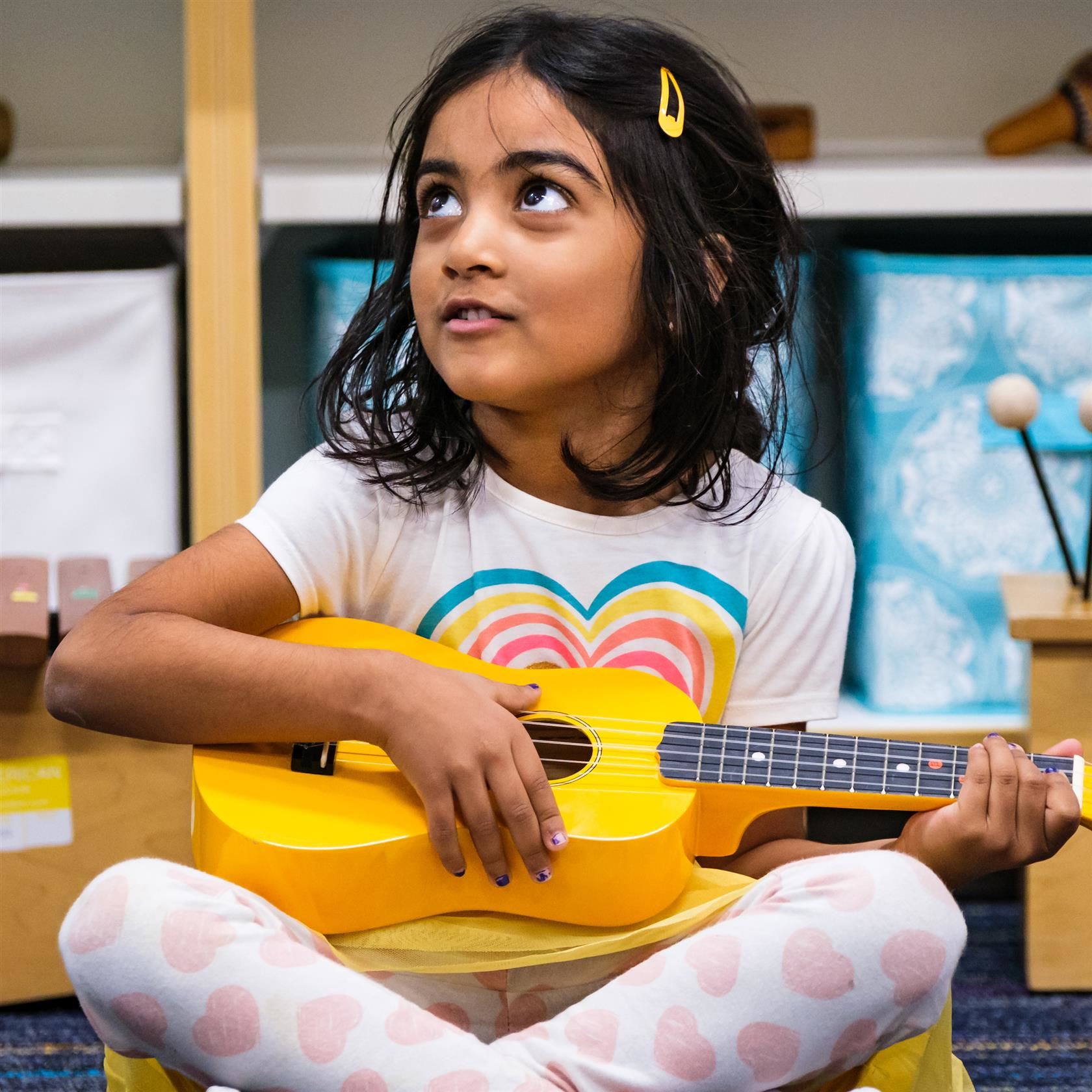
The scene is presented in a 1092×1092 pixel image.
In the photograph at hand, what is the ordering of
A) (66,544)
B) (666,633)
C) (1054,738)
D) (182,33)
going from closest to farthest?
(666,633) → (1054,738) → (66,544) → (182,33)

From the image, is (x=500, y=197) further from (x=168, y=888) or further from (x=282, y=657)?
(x=168, y=888)

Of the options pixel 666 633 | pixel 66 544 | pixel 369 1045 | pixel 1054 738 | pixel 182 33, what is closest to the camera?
pixel 369 1045

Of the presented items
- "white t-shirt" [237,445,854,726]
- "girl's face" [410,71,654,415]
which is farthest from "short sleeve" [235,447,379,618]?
"girl's face" [410,71,654,415]

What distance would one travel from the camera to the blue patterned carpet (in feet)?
3.29

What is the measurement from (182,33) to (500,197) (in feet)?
2.84

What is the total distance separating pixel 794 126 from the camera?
1.36 metres

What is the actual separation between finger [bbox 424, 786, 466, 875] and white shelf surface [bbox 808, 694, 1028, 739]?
641mm

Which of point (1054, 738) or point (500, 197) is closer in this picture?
point (500, 197)

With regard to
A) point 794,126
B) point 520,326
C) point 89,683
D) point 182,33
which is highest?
point 182,33

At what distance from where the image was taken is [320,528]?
0.89 metres

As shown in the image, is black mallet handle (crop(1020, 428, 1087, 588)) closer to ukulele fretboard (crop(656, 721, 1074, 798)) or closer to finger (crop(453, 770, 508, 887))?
ukulele fretboard (crop(656, 721, 1074, 798))

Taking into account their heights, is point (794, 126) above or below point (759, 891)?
above

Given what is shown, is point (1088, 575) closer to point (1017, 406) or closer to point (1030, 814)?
point (1017, 406)

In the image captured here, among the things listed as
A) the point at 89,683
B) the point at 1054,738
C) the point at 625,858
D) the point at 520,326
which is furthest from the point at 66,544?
the point at 1054,738
